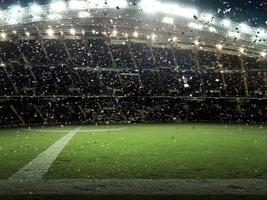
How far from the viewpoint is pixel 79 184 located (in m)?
9.77

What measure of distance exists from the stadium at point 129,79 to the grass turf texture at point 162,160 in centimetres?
16

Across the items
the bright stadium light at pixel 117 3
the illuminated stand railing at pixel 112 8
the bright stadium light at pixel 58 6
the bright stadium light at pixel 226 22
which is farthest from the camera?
the bright stadium light at pixel 226 22

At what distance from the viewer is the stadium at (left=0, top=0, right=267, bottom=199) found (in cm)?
2269

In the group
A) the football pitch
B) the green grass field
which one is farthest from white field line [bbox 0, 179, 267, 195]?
the green grass field

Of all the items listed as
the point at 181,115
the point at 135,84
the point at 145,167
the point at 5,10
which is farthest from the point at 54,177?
the point at 135,84

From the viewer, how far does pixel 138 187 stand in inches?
373

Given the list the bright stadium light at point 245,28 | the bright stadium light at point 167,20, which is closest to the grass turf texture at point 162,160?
the bright stadium light at point 167,20

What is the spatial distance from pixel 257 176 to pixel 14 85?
31.5 m

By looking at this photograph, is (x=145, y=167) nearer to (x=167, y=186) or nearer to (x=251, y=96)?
(x=167, y=186)

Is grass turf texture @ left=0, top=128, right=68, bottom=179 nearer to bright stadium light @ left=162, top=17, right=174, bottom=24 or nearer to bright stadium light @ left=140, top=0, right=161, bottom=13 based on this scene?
bright stadium light @ left=140, top=0, right=161, bottom=13

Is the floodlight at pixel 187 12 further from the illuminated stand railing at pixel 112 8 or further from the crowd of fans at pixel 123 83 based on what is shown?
the crowd of fans at pixel 123 83

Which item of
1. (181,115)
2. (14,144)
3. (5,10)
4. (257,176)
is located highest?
(5,10)

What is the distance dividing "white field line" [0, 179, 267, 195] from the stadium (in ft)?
20.2

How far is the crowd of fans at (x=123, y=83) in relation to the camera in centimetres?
3788
